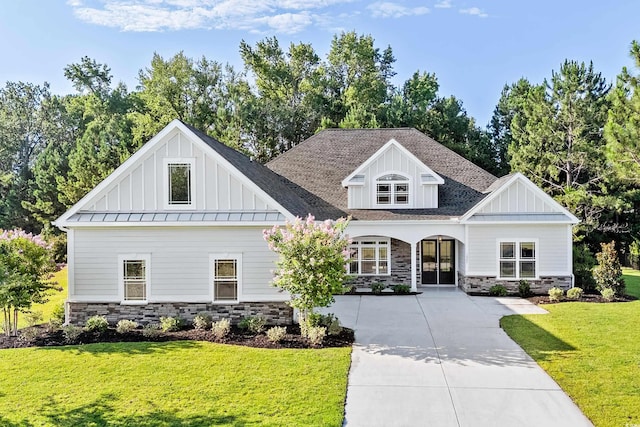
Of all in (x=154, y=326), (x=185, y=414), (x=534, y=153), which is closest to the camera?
(x=185, y=414)

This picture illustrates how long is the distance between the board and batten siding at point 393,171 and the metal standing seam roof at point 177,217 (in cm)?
747

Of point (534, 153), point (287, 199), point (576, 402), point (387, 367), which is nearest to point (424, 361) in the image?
point (387, 367)

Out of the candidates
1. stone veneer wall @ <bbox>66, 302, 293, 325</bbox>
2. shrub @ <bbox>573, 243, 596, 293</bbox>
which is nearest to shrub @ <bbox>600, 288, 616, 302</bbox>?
shrub @ <bbox>573, 243, 596, 293</bbox>

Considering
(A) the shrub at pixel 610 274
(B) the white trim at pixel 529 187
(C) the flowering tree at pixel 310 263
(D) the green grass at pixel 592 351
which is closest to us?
(D) the green grass at pixel 592 351

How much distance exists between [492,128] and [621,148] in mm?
29775

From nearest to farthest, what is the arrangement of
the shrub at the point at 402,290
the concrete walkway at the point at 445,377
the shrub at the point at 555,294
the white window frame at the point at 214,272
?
the concrete walkway at the point at 445,377
the white window frame at the point at 214,272
the shrub at the point at 555,294
the shrub at the point at 402,290

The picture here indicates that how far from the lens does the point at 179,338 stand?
36.2 feet

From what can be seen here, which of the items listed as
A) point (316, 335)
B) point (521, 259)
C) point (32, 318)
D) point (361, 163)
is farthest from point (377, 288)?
point (32, 318)

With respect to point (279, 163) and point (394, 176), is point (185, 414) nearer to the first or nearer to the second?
point (394, 176)

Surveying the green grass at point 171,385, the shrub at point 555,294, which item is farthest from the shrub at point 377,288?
the green grass at point 171,385

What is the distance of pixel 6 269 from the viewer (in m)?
10.9

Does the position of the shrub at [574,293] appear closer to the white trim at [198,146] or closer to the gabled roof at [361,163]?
the gabled roof at [361,163]

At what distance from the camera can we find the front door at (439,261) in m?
19.4

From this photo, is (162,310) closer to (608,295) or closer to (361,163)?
(361,163)
